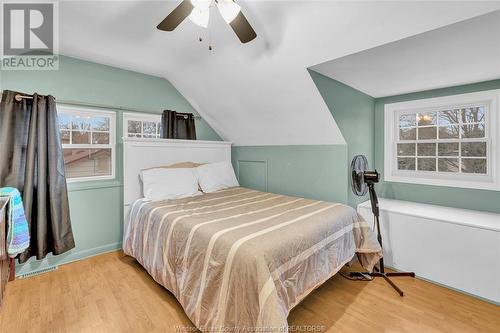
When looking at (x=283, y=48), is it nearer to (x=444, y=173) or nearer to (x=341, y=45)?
(x=341, y=45)

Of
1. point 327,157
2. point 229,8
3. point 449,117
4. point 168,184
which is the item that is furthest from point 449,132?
point 168,184

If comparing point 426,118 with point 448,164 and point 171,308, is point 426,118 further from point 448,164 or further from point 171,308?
point 171,308

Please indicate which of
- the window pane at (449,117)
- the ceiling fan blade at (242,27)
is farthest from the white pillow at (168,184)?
the window pane at (449,117)

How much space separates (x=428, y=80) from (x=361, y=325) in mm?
2428

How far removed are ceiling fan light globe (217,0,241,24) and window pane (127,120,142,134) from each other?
2.18 m

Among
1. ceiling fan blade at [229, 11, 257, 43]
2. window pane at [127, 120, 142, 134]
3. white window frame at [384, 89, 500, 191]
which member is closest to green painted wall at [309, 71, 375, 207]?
white window frame at [384, 89, 500, 191]

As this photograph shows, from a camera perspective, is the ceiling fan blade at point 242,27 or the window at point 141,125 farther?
the window at point 141,125

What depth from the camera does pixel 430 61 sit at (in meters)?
2.06

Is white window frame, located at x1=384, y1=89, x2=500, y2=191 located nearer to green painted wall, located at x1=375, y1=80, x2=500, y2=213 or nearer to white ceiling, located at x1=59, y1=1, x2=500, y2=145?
green painted wall, located at x1=375, y1=80, x2=500, y2=213

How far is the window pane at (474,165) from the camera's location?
251 cm

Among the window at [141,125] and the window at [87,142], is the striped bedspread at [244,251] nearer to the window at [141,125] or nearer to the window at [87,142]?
the window at [87,142]

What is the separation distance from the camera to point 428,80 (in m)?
2.46

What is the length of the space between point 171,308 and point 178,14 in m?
2.06

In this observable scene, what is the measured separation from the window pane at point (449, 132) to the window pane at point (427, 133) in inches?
2.3
